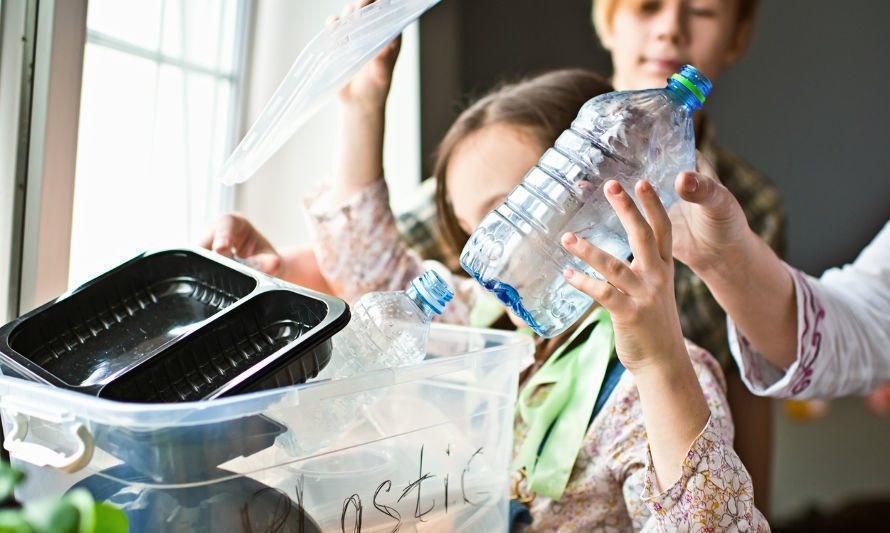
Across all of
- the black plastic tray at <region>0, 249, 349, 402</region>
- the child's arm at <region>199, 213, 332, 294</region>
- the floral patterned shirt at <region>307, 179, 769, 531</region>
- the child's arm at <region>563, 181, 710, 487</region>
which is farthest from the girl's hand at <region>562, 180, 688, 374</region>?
the child's arm at <region>199, 213, 332, 294</region>

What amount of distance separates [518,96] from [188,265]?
584mm

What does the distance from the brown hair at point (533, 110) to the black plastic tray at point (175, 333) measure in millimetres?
496

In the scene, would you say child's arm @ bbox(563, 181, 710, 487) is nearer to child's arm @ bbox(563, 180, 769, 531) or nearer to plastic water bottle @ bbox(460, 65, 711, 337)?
child's arm @ bbox(563, 180, 769, 531)

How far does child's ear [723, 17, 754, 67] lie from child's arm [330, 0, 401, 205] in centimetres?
55

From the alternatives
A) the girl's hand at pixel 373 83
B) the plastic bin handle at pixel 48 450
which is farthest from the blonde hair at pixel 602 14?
the plastic bin handle at pixel 48 450

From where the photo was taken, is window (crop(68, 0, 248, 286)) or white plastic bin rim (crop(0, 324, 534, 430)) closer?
white plastic bin rim (crop(0, 324, 534, 430))

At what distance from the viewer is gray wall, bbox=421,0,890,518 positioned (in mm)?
1089

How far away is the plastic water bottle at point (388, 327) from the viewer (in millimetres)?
776

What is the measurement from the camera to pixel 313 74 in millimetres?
834

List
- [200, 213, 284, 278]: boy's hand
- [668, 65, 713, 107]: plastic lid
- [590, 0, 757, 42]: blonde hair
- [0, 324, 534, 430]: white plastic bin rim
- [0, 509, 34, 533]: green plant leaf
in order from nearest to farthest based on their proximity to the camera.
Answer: [0, 509, 34, 533]: green plant leaf, [0, 324, 534, 430]: white plastic bin rim, [668, 65, 713, 107]: plastic lid, [200, 213, 284, 278]: boy's hand, [590, 0, 757, 42]: blonde hair

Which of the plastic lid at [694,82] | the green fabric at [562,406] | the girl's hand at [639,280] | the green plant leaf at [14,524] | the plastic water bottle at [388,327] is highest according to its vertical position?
the plastic lid at [694,82]

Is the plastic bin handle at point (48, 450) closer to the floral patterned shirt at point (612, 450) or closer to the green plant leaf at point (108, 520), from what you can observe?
the green plant leaf at point (108, 520)

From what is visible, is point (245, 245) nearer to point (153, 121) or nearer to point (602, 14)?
point (153, 121)

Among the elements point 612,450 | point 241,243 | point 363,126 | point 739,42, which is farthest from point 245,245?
point 739,42
